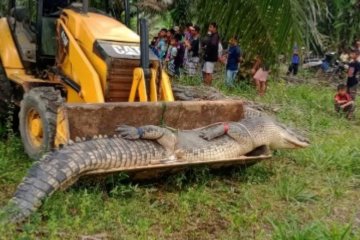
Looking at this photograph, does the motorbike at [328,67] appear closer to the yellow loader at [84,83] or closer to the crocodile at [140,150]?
the crocodile at [140,150]

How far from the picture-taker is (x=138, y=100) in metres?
5.86

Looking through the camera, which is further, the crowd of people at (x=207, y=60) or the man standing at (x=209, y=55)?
the man standing at (x=209, y=55)

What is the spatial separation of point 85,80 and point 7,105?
1366mm

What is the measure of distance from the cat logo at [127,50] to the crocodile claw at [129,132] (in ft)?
3.02

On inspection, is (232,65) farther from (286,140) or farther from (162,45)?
(286,140)

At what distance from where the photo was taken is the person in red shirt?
10.9 m

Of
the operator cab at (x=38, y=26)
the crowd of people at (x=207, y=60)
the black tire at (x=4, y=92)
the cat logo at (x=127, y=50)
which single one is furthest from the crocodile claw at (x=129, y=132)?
the crowd of people at (x=207, y=60)

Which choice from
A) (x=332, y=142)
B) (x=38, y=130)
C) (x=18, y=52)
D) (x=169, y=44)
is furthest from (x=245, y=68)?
(x=38, y=130)

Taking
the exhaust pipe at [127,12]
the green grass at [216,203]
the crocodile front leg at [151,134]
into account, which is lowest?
the green grass at [216,203]

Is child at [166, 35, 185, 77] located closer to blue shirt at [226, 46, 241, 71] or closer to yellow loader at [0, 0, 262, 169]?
blue shirt at [226, 46, 241, 71]

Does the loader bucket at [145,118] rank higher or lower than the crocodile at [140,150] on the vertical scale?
higher

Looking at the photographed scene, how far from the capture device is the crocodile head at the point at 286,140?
6340 millimetres

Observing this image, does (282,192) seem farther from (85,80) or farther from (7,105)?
(7,105)

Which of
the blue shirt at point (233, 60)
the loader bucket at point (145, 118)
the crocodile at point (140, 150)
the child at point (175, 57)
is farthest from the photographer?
the child at point (175, 57)
